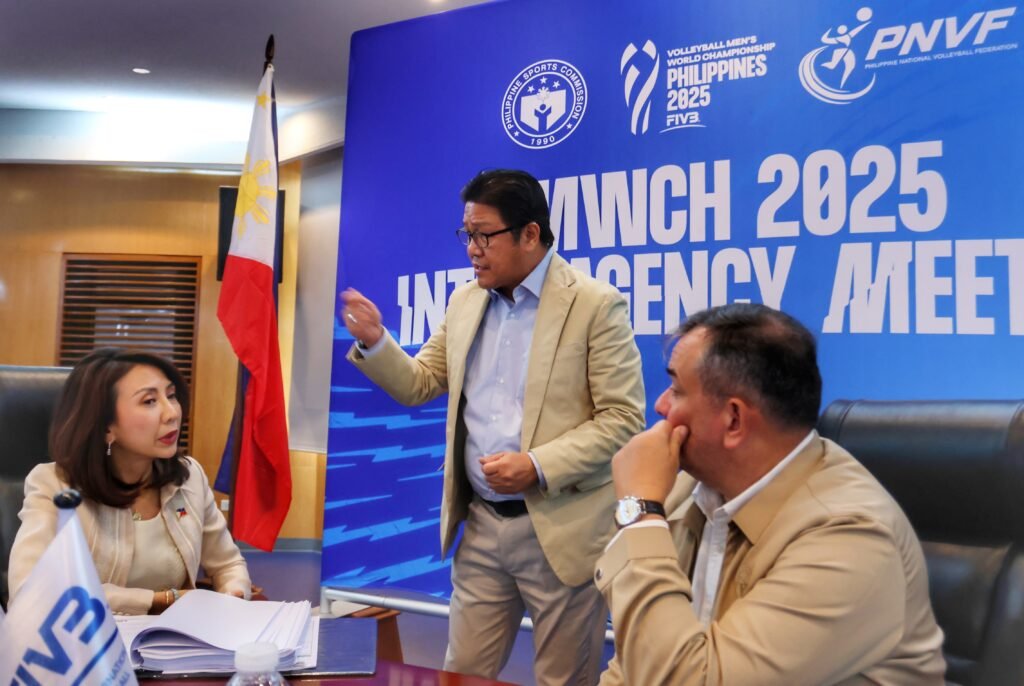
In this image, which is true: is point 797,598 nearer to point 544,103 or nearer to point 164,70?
point 544,103

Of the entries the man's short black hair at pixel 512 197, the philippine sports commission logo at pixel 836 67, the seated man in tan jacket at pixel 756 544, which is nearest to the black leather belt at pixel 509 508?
the man's short black hair at pixel 512 197

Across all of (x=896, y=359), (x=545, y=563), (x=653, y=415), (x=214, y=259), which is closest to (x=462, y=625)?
(x=545, y=563)

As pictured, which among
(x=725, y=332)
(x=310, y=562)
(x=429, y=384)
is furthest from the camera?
(x=310, y=562)

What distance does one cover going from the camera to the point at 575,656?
2176mm

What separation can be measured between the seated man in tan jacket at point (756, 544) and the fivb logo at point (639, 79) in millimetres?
1921

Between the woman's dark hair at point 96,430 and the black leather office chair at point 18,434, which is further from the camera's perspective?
the black leather office chair at point 18,434

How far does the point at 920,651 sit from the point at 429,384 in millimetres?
1527

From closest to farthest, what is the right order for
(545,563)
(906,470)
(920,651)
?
(920,651)
(906,470)
(545,563)

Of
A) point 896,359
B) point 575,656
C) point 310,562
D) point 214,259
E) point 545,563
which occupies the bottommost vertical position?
point 310,562

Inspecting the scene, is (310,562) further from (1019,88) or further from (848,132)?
(1019,88)

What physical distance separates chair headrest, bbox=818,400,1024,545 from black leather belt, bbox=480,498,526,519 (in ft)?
2.84

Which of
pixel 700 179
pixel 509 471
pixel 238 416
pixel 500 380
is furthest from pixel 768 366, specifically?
A: pixel 238 416

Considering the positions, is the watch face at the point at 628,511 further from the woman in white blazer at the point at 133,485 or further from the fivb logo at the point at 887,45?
the fivb logo at the point at 887,45

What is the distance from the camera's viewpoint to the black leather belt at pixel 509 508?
2182 millimetres
